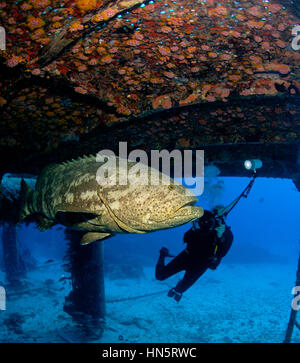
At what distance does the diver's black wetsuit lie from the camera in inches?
239

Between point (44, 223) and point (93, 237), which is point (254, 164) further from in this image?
point (44, 223)

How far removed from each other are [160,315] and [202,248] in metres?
7.66

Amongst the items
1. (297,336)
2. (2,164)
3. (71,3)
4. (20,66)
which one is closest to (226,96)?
(71,3)

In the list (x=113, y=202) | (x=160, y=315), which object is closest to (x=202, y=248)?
(x=113, y=202)

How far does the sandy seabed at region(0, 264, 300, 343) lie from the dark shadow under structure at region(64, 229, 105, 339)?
0.42 meters

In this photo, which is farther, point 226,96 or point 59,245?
point 59,245

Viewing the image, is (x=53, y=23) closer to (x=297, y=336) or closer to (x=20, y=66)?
(x=20, y=66)

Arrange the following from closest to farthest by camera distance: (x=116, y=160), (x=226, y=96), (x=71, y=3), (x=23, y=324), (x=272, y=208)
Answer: (x=71, y=3) < (x=116, y=160) < (x=226, y=96) < (x=23, y=324) < (x=272, y=208)

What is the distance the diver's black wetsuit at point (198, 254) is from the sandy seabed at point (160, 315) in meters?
3.64

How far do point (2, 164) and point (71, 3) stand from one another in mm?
3316

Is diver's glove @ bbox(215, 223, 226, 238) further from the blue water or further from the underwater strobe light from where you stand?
the blue water

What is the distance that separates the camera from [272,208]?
131625 millimetres

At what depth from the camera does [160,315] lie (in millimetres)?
11789

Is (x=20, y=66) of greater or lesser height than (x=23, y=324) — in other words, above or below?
above
